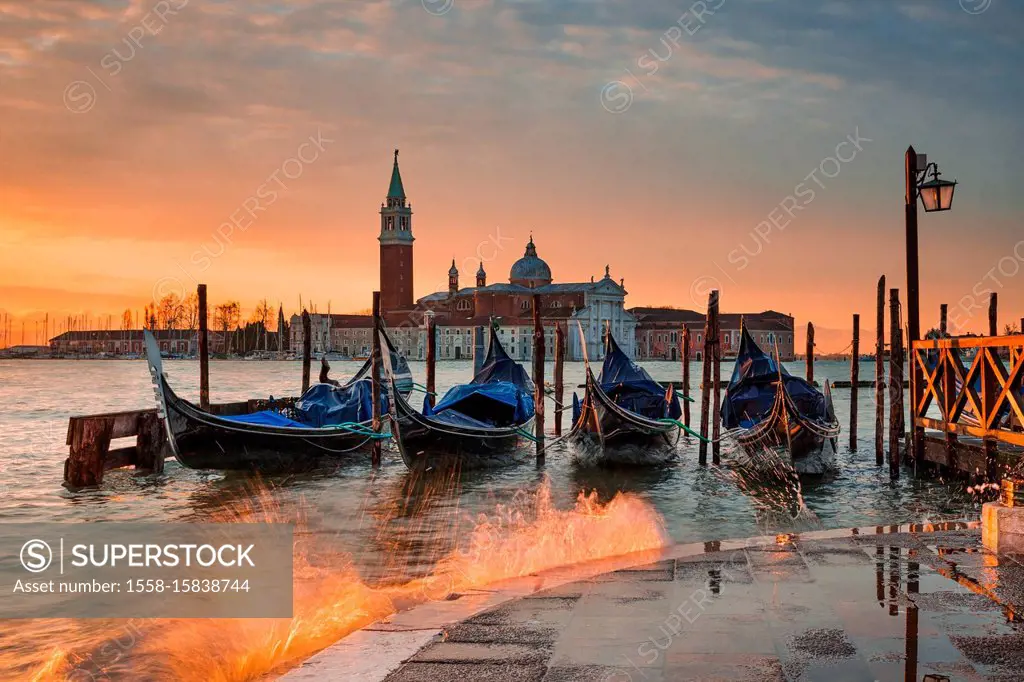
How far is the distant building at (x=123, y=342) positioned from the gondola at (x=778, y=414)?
113 meters

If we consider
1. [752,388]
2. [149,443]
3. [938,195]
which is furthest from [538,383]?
[938,195]

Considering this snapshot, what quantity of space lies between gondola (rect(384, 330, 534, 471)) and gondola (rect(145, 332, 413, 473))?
98cm

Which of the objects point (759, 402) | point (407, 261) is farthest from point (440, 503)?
point (407, 261)

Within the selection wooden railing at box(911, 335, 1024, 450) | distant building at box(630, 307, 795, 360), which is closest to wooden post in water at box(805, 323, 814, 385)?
wooden railing at box(911, 335, 1024, 450)

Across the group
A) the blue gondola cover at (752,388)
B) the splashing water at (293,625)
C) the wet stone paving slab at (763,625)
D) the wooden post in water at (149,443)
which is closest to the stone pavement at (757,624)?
the wet stone paving slab at (763,625)

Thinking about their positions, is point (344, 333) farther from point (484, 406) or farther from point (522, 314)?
point (484, 406)

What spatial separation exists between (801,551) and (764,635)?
1.67 m

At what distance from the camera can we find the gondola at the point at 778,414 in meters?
13.5

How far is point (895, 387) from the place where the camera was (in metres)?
11.9

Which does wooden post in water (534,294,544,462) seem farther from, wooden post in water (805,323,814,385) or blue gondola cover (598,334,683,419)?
wooden post in water (805,323,814,385)

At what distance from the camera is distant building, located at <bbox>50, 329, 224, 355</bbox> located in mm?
124688

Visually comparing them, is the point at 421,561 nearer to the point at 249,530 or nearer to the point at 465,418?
the point at 249,530

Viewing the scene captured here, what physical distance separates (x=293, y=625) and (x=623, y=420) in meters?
9.68

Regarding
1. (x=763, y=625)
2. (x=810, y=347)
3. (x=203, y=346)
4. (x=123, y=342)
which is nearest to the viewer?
(x=763, y=625)
